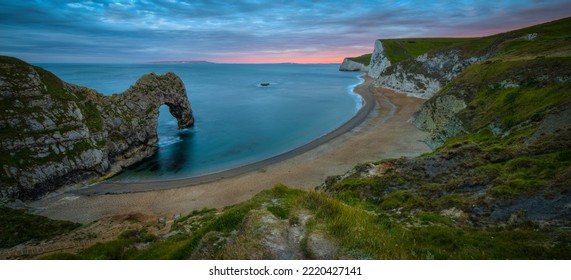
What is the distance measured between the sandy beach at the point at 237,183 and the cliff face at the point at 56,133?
9.72ft

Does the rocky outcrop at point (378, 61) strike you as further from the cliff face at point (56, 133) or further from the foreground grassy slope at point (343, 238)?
the foreground grassy slope at point (343, 238)

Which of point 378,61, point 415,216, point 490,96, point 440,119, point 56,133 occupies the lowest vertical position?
point 415,216

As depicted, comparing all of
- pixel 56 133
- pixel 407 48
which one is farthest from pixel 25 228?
pixel 407 48

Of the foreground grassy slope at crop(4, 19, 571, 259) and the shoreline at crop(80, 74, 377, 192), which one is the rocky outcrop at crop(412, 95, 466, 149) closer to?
the foreground grassy slope at crop(4, 19, 571, 259)

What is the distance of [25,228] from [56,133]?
19430 mm

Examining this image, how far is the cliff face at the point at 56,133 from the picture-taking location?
32.1 m

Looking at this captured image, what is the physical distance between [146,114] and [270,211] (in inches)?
Result: 1827

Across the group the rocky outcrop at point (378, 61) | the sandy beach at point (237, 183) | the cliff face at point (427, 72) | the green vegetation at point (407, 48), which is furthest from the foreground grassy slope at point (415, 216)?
the green vegetation at point (407, 48)

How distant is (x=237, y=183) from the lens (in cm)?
3484

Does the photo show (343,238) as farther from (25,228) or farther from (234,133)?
(234,133)

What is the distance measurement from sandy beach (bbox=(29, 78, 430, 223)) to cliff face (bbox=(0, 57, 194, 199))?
296 centimetres

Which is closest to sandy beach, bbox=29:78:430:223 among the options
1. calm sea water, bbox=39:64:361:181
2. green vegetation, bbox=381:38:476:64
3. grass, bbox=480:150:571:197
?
calm sea water, bbox=39:64:361:181

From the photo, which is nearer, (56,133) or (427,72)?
(56,133)

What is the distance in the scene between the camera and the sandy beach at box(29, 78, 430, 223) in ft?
97.5
